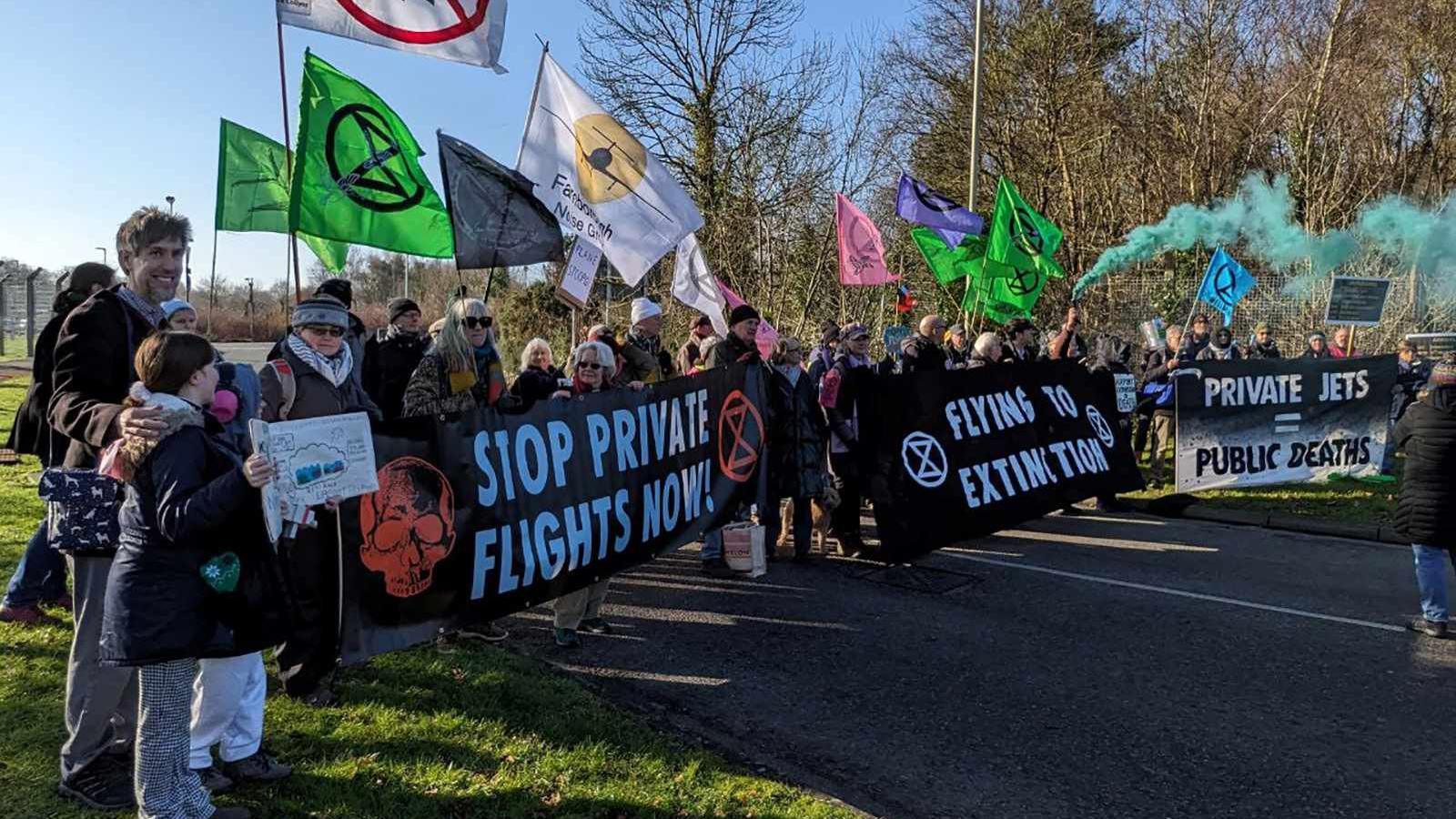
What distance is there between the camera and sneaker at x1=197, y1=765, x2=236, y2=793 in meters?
3.60

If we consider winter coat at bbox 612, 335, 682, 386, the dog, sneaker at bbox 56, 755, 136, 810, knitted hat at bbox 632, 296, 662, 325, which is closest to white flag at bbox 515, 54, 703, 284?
knitted hat at bbox 632, 296, 662, 325

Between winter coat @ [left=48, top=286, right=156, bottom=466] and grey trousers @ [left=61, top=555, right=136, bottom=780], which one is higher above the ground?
winter coat @ [left=48, top=286, right=156, bottom=466]

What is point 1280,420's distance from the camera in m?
11.6

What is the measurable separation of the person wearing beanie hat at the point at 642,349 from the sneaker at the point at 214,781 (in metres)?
3.98

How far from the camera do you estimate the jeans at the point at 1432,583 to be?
6109mm

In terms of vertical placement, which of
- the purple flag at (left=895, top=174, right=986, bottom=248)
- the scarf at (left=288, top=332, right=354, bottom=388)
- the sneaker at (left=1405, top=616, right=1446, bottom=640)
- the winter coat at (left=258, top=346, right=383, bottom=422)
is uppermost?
the purple flag at (left=895, top=174, right=986, bottom=248)

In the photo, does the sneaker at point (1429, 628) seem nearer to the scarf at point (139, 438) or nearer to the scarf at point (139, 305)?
the scarf at point (139, 438)

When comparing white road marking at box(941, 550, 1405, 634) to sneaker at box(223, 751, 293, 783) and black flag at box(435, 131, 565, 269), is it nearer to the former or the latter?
black flag at box(435, 131, 565, 269)

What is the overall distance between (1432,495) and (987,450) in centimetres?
326

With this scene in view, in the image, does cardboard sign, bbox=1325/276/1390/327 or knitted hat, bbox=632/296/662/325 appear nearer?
knitted hat, bbox=632/296/662/325

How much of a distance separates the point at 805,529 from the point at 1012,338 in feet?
16.4

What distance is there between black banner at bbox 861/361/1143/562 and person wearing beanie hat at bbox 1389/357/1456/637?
303 cm

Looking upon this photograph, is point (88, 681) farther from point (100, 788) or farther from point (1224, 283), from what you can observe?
point (1224, 283)

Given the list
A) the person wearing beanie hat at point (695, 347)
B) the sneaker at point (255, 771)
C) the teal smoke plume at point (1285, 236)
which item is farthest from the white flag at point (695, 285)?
the teal smoke plume at point (1285, 236)
